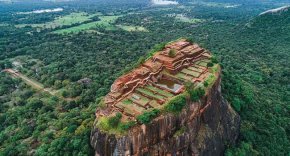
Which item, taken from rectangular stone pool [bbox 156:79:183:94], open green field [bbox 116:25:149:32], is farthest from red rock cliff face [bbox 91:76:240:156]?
open green field [bbox 116:25:149:32]

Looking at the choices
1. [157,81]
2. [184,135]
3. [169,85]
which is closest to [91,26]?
[157,81]

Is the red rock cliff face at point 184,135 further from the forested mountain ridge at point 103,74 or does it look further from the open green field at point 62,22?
the open green field at point 62,22

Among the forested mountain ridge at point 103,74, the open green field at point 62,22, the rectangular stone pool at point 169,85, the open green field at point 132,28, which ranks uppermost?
the rectangular stone pool at point 169,85

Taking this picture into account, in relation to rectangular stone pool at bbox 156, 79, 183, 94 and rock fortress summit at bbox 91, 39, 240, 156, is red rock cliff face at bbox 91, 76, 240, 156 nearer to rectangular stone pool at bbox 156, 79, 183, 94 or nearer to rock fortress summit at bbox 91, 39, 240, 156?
rock fortress summit at bbox 91, 39, 240, 156

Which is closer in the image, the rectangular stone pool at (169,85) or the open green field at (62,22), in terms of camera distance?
the rectangular stone pool at (169,85)

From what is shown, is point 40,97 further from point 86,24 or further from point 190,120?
point 86,24

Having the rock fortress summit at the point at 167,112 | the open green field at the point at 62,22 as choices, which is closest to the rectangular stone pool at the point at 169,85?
the rock fortress summit at the point at 167,112

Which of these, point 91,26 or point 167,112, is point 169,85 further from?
point 91,26

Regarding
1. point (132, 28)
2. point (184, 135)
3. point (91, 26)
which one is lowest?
point (132, 28)

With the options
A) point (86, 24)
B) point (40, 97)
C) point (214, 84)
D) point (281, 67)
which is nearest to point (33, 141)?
point (40, 97)
